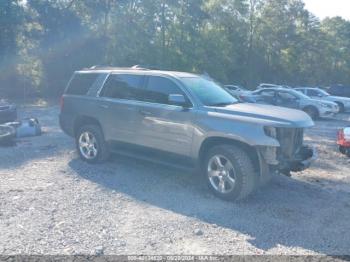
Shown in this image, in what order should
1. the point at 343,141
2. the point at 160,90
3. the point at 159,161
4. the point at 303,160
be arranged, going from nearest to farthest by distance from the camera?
the point at 303,160 < the point at 159,161 < the point at 160,90 < the point at 343,141

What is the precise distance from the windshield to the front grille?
3.76 ft

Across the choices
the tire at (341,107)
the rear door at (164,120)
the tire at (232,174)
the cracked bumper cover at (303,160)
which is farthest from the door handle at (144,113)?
the tire at (341,107)

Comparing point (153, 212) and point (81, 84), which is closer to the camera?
point (153, 212)

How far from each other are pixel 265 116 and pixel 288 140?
50 centimetres

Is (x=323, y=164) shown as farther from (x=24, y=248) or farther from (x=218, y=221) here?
(x=24, y=248)

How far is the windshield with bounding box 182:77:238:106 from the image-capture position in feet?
21.0

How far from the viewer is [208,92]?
6660 millimetres

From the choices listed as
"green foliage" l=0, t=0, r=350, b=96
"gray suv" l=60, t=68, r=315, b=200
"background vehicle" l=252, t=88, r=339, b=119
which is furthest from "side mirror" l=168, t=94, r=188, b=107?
"green foliage" l=0, t=0, r=350, b=96

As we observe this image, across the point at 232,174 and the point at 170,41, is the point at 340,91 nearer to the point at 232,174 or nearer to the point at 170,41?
the point at 170,41

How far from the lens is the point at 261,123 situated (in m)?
5.62

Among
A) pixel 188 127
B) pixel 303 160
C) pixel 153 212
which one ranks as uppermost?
pixel 188 127

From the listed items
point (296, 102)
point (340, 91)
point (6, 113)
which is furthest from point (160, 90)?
point (340, 91)

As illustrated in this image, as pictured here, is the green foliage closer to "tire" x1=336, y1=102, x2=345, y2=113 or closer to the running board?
"tire" x1=336, y1=102, x2=345, y2=113

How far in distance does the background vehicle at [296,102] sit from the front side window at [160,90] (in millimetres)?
12323
